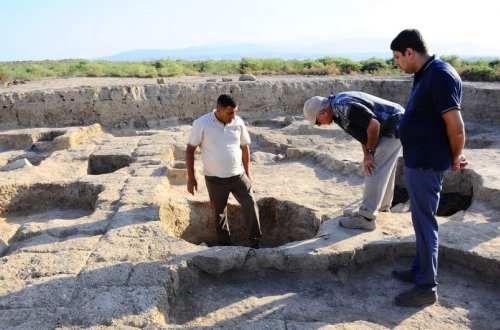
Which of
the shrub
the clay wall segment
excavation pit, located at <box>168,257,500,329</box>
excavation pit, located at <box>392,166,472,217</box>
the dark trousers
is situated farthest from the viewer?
the shrub

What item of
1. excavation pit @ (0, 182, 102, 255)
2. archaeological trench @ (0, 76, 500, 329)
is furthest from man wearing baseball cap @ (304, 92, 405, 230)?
excavation pit @ (0, 182, 102, 255)

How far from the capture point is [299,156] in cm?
904

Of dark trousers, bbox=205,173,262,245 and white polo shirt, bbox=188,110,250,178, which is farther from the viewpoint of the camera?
dark trousers, bbox=205,173,262,245

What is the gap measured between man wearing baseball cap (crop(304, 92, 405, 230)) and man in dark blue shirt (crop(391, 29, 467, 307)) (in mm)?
787

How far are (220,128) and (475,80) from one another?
1221cm

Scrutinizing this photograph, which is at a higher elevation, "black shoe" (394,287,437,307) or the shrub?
the shrub

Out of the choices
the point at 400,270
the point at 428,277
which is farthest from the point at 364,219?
the point at 428,277

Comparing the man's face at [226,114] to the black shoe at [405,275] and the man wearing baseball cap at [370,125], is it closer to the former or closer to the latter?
the man wearing baseball cap at [370,125]

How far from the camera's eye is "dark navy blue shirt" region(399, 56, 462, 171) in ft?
10.1

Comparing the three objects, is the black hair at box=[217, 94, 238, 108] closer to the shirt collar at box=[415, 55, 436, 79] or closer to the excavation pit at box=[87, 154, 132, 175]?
the shirt collar at box=[415, 55, 436, 79]

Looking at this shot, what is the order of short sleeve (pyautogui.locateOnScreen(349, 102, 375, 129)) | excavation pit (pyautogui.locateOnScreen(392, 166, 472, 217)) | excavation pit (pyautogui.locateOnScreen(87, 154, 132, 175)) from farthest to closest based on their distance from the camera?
excavation pit (pyautogui.locateOnScreen(87, 154, 132, 175)), excavation pit (pyautogui.locateOnScreen(392, 166, 472, 217)), short sleeve (pyautogui.locateOnScreen(349, 102, 375, 129))

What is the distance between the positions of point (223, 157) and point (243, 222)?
181 cm

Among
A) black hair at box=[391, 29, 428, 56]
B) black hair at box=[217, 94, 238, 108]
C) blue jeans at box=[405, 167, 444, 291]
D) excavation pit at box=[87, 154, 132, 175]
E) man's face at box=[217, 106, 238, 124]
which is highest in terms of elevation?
black hair at box=[391, 29, 428, 56]

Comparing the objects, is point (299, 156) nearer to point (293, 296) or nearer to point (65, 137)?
point (65, 137)
